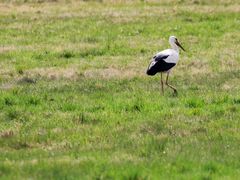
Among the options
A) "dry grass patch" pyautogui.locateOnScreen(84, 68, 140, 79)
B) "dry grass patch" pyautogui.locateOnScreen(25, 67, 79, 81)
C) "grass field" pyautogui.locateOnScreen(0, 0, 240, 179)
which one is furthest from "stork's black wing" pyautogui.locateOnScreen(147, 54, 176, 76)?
"dry grass patch" pyautogui.locateOnScreen(25, 67, 79, 81)

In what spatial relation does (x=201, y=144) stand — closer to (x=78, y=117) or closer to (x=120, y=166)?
(x=120, y=166)

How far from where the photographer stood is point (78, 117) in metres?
13.6

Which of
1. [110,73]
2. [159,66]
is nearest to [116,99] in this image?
[159,66]

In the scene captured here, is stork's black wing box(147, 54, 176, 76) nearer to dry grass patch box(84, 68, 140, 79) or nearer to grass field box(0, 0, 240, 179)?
grass field box(0, 0, 240, 179)

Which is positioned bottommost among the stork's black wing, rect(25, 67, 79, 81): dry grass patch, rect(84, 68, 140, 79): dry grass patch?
rect(25, 67, 79, 81): dry grass patch

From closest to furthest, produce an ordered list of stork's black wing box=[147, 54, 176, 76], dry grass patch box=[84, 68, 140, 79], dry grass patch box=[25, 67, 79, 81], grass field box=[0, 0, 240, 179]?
1. grass field box=[0, 0, 240, 179]
2. stork's black wing box=[147, 54, 176, 76]
3. dry grass patch box=[84, 68, 140, 79]
4. dry grass patch box=[25, 67, 79, 81]

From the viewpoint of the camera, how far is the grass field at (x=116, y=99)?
1019 cm

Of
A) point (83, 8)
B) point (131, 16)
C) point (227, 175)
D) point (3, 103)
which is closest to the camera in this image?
point (227, 175)

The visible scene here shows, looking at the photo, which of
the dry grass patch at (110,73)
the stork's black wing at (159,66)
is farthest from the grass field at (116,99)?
the stork's black wing at (159,66)

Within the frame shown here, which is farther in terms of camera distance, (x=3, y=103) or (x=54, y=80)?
(x=54, y=80)

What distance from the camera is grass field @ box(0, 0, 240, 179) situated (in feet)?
33.4

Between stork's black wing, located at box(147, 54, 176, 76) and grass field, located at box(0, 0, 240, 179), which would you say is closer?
grass field, located at box(0, 0, 240, 179)

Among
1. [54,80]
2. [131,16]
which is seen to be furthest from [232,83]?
[131,16]

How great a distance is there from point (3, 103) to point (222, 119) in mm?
4575
